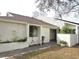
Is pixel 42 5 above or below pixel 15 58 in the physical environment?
above

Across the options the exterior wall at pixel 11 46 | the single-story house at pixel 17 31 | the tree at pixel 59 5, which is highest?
the tree at pixel 59 5

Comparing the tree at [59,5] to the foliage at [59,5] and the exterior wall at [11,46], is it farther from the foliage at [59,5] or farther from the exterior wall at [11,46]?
the exterior wall at [11,46]

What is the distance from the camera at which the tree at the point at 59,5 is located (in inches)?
612

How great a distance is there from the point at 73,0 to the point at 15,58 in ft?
26.5

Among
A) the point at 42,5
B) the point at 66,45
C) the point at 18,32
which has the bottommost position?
the point at 66,45

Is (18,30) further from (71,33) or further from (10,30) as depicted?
(71,33)

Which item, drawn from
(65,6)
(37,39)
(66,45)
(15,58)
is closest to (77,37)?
(66,45)

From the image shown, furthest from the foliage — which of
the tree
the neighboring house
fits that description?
the neighboring house

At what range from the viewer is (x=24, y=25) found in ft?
70.3

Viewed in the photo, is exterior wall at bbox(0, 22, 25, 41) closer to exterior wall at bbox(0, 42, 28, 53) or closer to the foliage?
exterior wall at bbox(0, 42, 28, 53)

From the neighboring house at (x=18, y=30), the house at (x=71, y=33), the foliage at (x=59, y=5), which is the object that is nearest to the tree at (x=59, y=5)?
the foliage at (x=59, y=5)

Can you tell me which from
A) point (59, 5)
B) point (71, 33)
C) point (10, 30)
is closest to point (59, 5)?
point (59, 5)

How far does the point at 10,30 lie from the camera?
748 inches

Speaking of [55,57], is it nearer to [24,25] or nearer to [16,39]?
[16,39]
